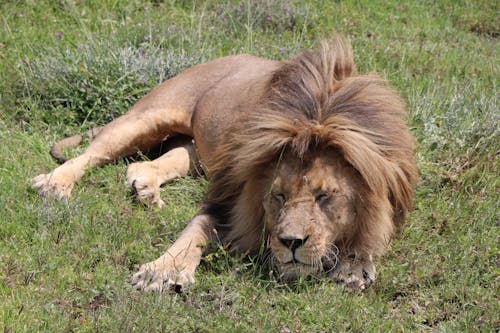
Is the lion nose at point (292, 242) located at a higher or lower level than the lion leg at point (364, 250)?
higher

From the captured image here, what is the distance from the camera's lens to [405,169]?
4168 millimetres

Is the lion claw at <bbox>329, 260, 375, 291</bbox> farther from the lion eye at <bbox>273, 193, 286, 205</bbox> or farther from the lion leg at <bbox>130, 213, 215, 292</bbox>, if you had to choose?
the lion leg at <bbox>130, 213, 215, 292</bbox>

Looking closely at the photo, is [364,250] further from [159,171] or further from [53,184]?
[53,184]

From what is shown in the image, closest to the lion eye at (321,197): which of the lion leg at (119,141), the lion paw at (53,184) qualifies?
the lion paw at (53,184)

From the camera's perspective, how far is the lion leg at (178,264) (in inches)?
152

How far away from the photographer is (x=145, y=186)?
15.9 ft

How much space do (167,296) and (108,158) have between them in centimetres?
177

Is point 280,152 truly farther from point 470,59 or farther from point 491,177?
point 470,59

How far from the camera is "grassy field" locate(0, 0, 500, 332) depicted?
145 inches

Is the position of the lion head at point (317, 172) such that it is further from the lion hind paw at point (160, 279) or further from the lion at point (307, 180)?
the lion hind paw at point (160, 279)

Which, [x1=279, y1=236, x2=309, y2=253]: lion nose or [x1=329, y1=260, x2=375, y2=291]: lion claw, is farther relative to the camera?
[x1=329, y1=260, x2=375, y2=291]: lion claw

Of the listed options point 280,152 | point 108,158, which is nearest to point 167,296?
point 280,152

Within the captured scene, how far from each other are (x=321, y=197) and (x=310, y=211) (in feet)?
0.34

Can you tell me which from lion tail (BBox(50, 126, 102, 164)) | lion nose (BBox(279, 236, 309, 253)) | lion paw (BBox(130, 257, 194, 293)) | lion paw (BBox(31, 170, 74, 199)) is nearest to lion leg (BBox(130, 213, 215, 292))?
lion paw (BBox(130, 257, 194, 293))
